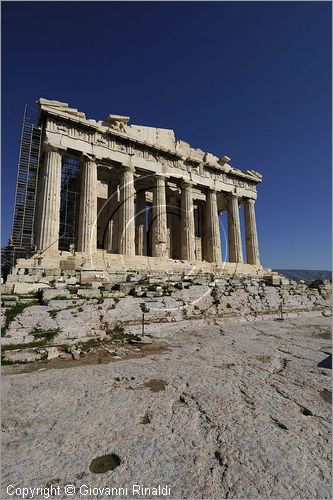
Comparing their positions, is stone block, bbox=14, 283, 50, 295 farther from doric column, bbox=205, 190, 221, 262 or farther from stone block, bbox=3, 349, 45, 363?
doric column, bbox=205, 190, 221, 262

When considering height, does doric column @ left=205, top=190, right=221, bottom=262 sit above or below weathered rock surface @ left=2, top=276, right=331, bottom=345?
above

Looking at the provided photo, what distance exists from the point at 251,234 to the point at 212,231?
17.3ft

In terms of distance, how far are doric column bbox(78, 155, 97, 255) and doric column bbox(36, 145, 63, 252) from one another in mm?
1557

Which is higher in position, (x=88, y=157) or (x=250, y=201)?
(x=88, y=157)

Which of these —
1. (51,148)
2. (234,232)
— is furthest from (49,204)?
(234,232)

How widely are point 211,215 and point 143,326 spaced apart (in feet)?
58.3

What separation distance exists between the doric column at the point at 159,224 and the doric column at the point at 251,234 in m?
10.1

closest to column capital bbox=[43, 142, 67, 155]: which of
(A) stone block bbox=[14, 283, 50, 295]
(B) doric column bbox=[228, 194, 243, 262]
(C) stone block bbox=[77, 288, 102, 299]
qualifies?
(A) stone block bbox=[14, 283, 50, 295]

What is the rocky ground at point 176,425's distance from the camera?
7.27 feet

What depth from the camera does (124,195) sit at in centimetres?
1919

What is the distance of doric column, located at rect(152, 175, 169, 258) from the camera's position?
20.0 m

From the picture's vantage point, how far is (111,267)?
51.6 feet

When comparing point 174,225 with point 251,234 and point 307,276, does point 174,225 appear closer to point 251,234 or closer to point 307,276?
point 251,234

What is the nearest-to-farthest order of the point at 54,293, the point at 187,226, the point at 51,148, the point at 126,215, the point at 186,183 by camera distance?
the point at 54,293, the point at 51,148, the point at 126,215, the point at 187,226, the point at 186,183
